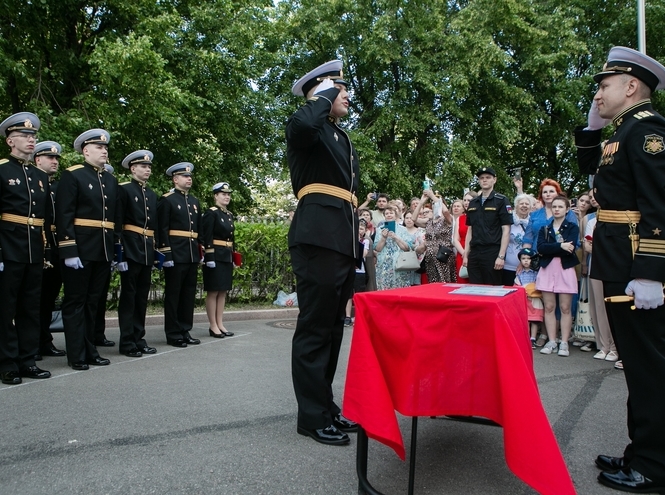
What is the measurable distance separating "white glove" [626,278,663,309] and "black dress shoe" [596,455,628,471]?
859 mm

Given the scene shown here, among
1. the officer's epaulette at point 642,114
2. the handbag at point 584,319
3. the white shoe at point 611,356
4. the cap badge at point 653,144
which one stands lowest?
the white shoe at point 611,356

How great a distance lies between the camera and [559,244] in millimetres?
6449

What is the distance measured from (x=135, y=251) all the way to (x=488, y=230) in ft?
13.6

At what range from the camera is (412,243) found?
27.6ft

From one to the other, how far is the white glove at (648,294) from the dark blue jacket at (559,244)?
3923 millimetres

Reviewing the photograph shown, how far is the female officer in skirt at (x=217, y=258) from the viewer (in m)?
7.46

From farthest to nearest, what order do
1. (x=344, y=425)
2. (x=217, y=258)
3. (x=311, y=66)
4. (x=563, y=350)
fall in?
(x=311, y=66) → (x=217, y=258) → (x=563, y=350) → (x=344, y=425)

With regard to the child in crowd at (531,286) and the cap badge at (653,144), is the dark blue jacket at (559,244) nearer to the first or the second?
the child in crowd at (531,286)

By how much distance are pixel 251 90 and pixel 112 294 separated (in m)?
8.98

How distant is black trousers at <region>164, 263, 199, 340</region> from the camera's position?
6816mm

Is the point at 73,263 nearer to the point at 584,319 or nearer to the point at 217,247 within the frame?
the point at 217,247

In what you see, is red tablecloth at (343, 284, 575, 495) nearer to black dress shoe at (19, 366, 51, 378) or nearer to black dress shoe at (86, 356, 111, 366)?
black dress shoe at (19, 366, 51, 378)

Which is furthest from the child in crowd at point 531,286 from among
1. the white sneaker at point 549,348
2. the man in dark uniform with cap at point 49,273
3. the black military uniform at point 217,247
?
the man in dark uniform with cap at point 49,273

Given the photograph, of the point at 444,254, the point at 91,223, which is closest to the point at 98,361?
the point at 91,223
